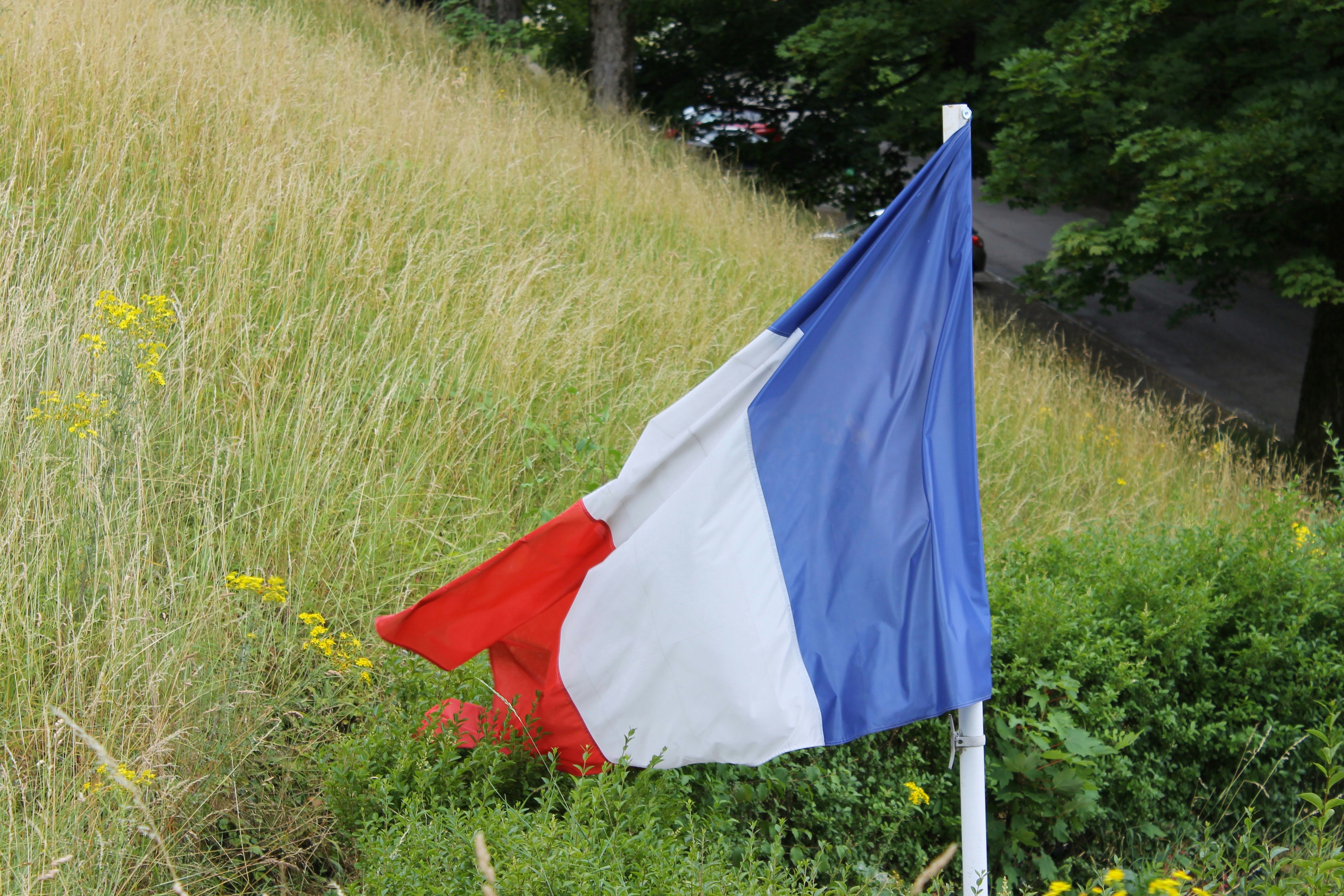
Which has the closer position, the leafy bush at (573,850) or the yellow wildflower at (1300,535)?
the leafy bush at (573,850)

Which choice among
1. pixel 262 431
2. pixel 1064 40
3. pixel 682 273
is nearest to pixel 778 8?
pixel 1064 40

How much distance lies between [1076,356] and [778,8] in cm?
677

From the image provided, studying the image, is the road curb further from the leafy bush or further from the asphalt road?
the leafy bush

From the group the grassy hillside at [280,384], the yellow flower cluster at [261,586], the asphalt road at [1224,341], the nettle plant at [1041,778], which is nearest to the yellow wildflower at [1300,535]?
the grassy hillside at [280,384]

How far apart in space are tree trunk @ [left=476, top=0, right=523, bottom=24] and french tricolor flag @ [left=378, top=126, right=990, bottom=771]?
12138mm

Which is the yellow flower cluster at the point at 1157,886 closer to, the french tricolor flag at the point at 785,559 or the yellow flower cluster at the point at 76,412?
the french tricolor flag at the point at 785,559

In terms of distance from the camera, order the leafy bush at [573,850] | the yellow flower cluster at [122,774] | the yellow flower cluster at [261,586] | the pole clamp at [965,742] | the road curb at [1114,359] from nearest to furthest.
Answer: the leafy bush at [573,850] < the yellow flower cluster at [122,774] < the pole clamp at [965,742] < the yellow flower cluster at [261,586] < the road curb at [1114,359]

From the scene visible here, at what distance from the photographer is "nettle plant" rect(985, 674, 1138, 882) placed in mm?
3365

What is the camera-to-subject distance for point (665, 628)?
2615mm

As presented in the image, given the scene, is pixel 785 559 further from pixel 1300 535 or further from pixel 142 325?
pixel 1300 535

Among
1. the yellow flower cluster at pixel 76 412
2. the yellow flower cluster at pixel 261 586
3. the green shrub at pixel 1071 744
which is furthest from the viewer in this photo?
the yellow flower cluster at pixel 76 412

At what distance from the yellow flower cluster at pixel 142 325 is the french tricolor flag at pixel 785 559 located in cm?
161

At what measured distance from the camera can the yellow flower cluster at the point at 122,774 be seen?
2.37 metres

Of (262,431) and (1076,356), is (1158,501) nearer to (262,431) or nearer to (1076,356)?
(1076,356)
